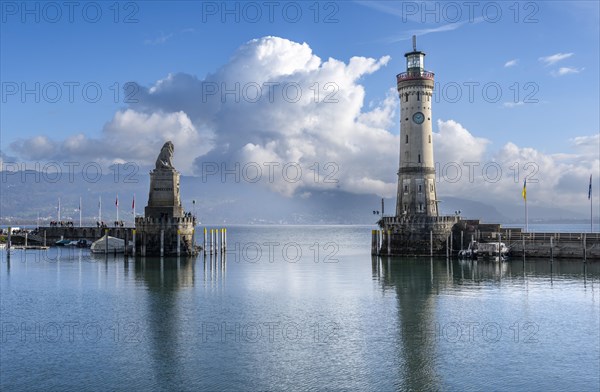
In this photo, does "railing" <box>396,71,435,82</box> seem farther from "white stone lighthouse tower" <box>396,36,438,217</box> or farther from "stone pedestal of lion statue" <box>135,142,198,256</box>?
"stone pedestal of lion statue" <box>135,142,198,256</box>

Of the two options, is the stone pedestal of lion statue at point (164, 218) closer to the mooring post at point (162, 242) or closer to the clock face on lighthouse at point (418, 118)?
the mooring post at point (162, 242)

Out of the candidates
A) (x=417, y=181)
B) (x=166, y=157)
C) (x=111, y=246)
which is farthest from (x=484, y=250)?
(x=111, y=246)

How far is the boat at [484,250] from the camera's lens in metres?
89.2

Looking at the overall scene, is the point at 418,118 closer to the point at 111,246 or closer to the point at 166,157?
the point at 166,157

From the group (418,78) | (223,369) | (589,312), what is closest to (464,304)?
(589,312)

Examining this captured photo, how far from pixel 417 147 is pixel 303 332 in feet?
193

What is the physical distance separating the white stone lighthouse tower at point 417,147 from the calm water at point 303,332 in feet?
72.3

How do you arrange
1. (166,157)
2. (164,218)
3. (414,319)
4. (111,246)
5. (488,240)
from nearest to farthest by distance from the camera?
1. (414,319)
2. (488,240)
3. (164,218)
4. (166,157)
5. (111,246)

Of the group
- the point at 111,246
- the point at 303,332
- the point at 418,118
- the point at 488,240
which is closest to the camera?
the point at 303,332

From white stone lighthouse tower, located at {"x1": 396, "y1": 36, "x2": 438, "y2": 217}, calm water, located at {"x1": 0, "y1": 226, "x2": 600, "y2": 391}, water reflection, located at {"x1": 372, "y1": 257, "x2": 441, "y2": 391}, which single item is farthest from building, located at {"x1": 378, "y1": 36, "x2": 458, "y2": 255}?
calm water, located at {"x1": 0, "y1": 226, "x2": 600, "y2": 391}

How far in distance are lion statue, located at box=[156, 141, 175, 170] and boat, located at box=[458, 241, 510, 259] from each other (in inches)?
1934

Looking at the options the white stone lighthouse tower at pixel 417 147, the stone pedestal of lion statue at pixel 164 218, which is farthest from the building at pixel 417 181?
the stone pedestal of lion statue at pixel 164 218

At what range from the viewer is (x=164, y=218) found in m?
94.4

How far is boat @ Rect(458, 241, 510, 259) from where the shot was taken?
89.2 m
